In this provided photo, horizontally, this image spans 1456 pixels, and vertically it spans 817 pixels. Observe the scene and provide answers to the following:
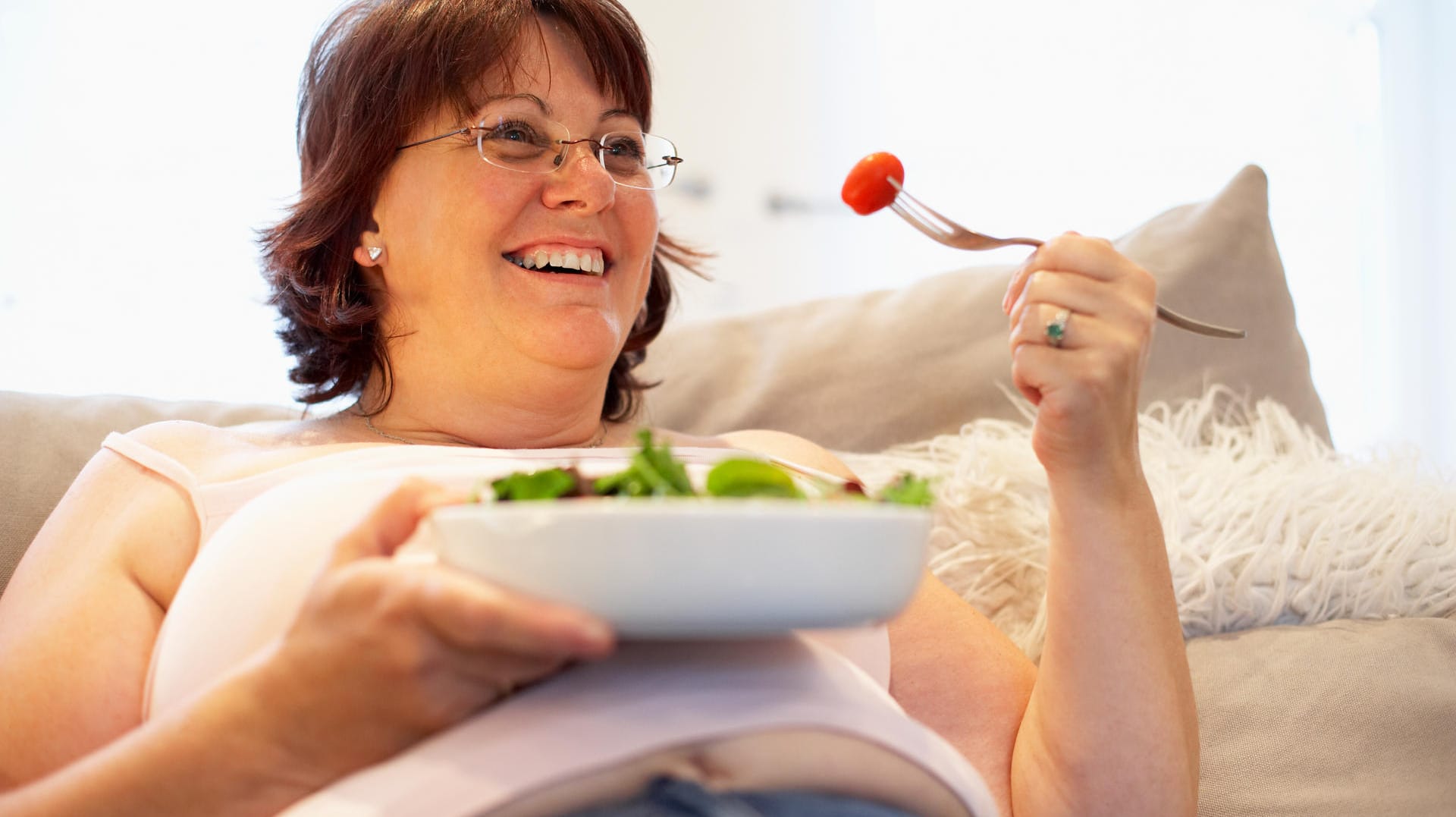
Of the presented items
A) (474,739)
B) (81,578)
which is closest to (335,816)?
(474,739)

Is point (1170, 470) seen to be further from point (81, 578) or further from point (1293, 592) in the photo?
point (81, 578)

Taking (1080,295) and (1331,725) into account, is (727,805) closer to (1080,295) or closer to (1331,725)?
(1080,295)

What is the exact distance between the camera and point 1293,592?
3.78 ft

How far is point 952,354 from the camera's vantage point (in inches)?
60.2

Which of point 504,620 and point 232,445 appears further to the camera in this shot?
point 232,445

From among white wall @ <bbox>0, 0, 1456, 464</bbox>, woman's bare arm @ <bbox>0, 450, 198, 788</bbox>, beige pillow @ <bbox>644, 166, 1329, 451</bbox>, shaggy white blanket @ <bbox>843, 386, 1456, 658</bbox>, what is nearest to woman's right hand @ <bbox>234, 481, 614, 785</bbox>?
woman's bare arm @ <bbox>0, 450, 198, 788</bbox>

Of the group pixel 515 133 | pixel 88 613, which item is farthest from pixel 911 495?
pixel 515 133

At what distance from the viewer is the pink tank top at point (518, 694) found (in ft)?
1.96

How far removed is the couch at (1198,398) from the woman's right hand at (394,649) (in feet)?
2.38

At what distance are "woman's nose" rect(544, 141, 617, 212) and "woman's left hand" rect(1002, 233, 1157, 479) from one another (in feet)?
1.72

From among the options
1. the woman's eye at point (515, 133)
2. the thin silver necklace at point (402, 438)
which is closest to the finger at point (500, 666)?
the thin silver necklace at point (402, 438)

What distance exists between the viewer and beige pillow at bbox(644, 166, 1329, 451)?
57.7 inches

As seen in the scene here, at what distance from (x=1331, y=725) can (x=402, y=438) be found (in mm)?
994

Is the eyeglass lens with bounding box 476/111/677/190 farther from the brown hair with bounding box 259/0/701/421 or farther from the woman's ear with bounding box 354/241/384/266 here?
the woman's ear with bounding box 354/241/384/266
